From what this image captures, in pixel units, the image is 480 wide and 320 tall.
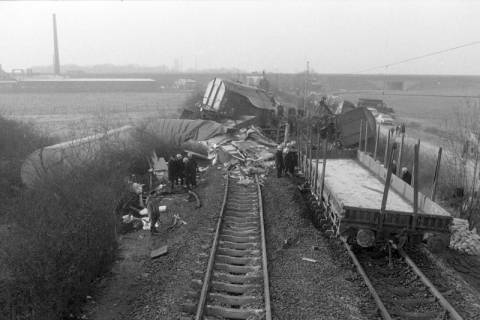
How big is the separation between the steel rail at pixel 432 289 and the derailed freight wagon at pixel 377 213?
393 millimetres

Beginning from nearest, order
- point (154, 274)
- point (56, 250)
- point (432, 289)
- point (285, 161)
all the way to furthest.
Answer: point (56, 250) → point (432, 289) → point (154, 274) → point (285, 161)

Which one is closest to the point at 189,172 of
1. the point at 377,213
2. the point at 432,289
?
the point at 377,213

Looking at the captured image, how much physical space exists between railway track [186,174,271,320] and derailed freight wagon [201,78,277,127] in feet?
58.2

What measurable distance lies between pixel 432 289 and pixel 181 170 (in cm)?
1002

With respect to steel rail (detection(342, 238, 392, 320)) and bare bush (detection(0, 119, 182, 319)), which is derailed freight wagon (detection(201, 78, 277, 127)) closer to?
bare bush (detection(0, 119, 182, 319))

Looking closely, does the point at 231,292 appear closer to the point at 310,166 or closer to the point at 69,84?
the point at 310,166

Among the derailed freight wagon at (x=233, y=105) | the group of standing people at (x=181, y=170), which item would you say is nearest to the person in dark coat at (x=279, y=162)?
the group of standing people at (x=181, y=170)

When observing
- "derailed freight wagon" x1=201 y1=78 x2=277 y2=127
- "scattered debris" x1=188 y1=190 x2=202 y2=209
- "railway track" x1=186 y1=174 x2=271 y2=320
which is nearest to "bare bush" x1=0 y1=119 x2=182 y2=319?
"railway track" x1=186 y1=174 x2=271 y2=320

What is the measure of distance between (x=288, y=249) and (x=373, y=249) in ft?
6.79

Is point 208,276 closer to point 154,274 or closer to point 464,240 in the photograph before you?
point 154,274

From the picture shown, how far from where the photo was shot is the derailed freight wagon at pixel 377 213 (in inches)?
324

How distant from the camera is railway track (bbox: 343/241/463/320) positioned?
6926 millimetres

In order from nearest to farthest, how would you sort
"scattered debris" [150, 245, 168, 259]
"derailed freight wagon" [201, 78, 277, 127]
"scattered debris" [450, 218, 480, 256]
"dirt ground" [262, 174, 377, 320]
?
"dirt ground" [262, 174, 377, 320] < "scattered debris" [150, 245, 168, 259] < "scattered debris" [450, 218, 480, 256] < "derailed freight wagon" [201, 78, 277, 127]

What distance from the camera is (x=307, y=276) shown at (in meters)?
8.09
